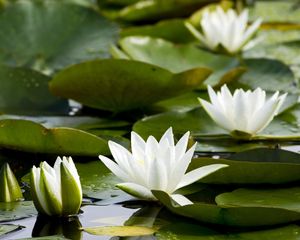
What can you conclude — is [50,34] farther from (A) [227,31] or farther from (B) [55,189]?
(B) [55,189]

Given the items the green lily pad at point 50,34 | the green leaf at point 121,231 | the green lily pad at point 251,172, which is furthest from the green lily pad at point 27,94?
the green leaf at point 121,231

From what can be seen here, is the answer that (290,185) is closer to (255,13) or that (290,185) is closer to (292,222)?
(292,222)

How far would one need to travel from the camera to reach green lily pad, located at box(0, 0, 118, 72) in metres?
2.93

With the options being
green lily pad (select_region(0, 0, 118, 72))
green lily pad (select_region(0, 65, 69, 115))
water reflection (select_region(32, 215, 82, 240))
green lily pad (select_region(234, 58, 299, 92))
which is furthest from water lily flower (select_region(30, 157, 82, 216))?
green lily pad (select_region(0, 0, 118, 72))

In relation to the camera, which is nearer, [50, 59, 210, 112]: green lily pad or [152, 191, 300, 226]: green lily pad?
[152, 191, 300, 226]: green lily pad

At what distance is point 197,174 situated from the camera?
1.66 metres

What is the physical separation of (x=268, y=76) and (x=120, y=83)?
64cm

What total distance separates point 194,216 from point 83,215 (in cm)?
24

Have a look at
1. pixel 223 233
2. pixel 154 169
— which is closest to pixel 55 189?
pixel 154 169

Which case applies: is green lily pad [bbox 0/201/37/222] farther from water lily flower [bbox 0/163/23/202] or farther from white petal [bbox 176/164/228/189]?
white petal [bbox 176/164/228/189]

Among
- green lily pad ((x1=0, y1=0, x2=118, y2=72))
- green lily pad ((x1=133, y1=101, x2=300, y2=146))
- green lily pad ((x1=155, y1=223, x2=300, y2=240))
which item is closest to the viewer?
green lily pad ((x1=155, y1=223, x2=300, y2=240))

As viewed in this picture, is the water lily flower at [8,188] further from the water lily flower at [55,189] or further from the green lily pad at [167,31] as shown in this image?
the green lily pad at [167,31]

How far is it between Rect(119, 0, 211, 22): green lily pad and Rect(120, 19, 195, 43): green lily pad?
1.40ft

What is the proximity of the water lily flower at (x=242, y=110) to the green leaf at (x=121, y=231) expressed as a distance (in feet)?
1.89
